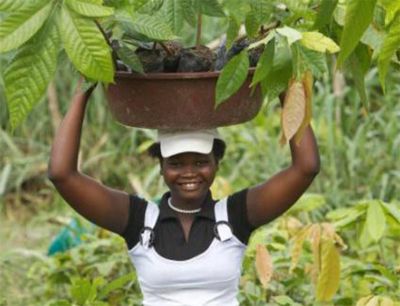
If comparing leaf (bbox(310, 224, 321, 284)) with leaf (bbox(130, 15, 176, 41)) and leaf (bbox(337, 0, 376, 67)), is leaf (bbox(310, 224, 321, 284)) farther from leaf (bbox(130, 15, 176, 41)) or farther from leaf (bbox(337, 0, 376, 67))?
leaf (bbox(337, 0, 376, 67))

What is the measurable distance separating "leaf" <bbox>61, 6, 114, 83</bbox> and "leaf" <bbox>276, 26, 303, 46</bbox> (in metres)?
0.39

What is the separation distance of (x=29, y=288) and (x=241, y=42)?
243cm

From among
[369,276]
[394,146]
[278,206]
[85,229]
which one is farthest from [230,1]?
[394,146]

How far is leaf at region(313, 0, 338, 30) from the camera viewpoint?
107 inches

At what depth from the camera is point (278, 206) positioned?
348 centimetres

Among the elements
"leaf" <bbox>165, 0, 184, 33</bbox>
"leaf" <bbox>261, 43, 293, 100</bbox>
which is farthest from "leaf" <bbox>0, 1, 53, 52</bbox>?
"leaf" <bbox>261, 43, 293, 100</bbox>

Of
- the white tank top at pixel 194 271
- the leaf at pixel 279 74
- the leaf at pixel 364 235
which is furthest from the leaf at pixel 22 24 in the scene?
the leaf at pixel 364 235

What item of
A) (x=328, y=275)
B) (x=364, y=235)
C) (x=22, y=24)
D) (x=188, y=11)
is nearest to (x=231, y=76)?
(x=188, y=11)

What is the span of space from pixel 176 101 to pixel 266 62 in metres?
0.46

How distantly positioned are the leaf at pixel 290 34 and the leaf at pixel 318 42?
0.08 ft

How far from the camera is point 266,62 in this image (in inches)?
111

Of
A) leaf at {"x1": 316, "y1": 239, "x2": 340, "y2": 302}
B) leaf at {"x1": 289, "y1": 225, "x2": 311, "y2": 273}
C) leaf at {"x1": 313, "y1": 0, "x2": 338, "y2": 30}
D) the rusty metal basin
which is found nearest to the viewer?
leaf at {"x1": 313, "y1": 0, "x2": 338, "y2": 30}

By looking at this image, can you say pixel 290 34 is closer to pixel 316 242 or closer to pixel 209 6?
pixel 209 6

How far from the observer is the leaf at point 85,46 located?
103 inches
